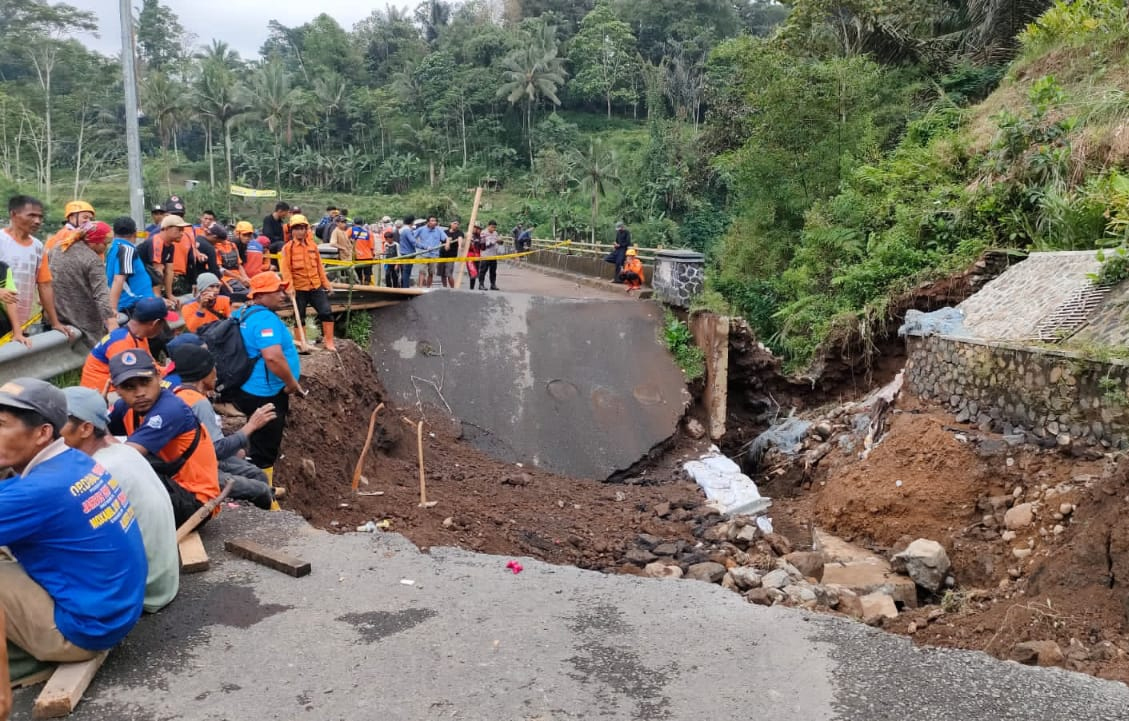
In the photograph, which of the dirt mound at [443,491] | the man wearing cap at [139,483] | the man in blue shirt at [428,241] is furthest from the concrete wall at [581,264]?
the man wearing cap at [139,483]

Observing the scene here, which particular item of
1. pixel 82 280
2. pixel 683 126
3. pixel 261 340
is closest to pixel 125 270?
pixel 82 280

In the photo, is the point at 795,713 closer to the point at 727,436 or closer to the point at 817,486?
the point at 817,486

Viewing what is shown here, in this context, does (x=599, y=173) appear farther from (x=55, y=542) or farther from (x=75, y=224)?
(x=55, y=542)

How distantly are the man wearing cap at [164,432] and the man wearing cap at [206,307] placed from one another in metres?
2.53

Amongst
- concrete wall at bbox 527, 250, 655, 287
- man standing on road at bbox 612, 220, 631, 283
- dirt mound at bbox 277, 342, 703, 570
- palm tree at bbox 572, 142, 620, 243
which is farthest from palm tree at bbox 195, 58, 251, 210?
dirt mound at bbox 277, 342, 703, 570

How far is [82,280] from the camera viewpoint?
7.09 meters

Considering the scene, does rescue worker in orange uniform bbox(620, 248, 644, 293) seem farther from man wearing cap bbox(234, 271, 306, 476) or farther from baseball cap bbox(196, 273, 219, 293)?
man wearing cap bbox(234, 271, 306, 476)

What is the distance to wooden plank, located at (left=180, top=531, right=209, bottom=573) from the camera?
14.3ft

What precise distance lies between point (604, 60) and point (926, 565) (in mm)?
70240

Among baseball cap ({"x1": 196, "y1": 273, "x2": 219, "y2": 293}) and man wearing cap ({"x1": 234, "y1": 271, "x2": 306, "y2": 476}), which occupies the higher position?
baseball cap ({"x1": 196, "y1": 273, "x2": 219, "y2": 293})

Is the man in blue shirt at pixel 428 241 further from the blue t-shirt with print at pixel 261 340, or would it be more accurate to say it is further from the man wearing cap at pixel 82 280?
the blue t-shirt with print at pixel 261 340

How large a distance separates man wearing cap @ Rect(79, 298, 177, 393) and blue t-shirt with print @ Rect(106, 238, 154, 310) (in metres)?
2.13

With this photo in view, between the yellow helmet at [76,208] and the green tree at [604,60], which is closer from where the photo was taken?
the yellow helmet at [76,208]

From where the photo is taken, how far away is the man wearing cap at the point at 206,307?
7.12 metres
